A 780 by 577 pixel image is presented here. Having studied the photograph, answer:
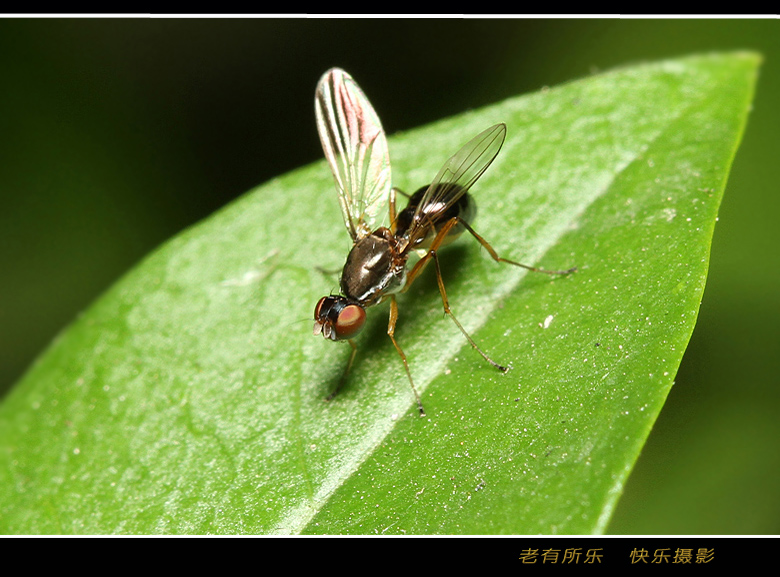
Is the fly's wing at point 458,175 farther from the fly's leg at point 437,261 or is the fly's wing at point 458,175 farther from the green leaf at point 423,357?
the green leaf at point 423,357

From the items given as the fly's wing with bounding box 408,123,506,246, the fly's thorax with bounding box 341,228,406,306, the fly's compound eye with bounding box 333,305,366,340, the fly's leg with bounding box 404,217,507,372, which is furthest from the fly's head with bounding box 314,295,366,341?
the fly's wing with bounding box 408,123,506,246

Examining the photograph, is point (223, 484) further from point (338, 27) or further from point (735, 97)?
point (338, 27)

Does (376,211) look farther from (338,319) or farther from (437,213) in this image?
(338,319)

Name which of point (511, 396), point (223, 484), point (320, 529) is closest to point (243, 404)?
point (223, 484)

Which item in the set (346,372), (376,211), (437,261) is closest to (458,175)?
(437,261)

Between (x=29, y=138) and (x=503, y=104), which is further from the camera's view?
(x=29, y=138)

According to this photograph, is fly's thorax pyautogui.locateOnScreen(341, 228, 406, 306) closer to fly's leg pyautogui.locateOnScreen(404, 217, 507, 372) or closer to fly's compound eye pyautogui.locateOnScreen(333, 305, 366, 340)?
fly's leg pyautogui.locateOnScreen(404, 217, 507, 372)
